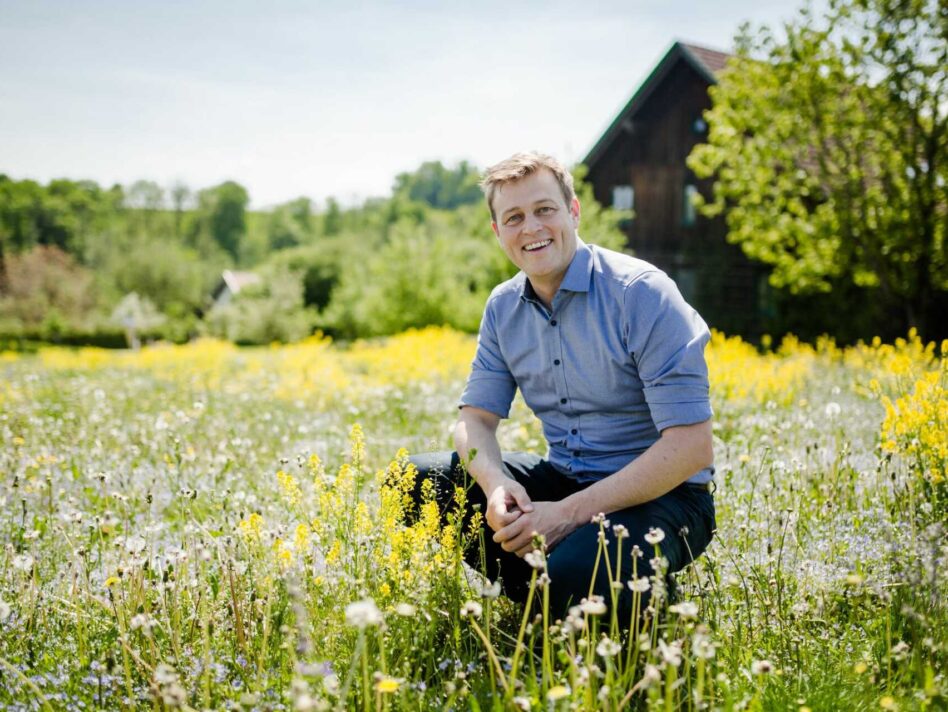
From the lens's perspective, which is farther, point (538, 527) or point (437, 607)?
point (538, 527)

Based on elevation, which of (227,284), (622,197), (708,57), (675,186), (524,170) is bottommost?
(524,170)

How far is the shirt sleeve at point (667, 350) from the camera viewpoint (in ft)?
8.59

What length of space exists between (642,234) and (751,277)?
3477 millimetres

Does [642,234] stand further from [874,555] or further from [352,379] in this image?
[874,555]

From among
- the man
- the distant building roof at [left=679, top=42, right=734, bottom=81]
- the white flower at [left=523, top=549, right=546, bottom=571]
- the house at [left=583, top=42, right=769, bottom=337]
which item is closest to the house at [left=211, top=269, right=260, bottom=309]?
the house at [left=583, top=42, right=769, bottom=337]

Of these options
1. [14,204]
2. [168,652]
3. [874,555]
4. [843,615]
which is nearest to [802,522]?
[874,555]

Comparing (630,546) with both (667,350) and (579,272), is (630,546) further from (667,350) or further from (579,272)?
(579,272)

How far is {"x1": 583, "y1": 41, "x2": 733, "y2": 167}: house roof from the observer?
21.4 meters

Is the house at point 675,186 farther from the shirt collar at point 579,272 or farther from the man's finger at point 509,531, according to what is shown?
the man's finger at point 509,531

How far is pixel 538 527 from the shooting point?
104 inches

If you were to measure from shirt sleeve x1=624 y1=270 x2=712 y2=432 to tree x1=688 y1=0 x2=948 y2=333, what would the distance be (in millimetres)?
13095

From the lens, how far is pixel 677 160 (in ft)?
74.2

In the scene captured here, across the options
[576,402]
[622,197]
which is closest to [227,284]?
[622,197]

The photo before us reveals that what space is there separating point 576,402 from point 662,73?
21.6m
